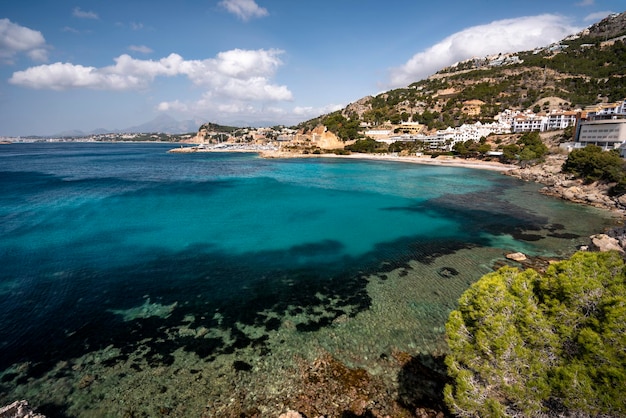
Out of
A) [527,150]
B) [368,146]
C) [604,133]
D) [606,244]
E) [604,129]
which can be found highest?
[604,129]

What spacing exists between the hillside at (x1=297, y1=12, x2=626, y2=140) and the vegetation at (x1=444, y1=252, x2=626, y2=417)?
104m

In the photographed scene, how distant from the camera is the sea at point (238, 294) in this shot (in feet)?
29.6

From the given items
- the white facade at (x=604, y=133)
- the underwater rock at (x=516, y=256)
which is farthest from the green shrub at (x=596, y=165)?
the underwater rock at (x=516, y=256)

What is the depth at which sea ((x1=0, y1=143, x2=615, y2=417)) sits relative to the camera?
9008mm

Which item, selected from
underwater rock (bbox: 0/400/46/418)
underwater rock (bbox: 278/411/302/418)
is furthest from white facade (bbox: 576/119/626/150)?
underwater rock (bbox: 0/400/46/418)

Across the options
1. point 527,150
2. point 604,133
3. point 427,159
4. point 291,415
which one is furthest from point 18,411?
point 427,159

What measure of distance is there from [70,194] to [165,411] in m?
42.9

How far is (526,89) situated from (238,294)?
13365 centimetres

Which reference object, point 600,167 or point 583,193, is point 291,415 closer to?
point 583,193

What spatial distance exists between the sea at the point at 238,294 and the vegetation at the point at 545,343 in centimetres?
335

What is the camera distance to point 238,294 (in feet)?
47.8

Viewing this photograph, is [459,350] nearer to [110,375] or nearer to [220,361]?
[220,361]

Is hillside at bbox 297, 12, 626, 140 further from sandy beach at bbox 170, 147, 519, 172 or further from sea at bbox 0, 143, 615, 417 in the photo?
sea at bbox 0, 143, 615, 417

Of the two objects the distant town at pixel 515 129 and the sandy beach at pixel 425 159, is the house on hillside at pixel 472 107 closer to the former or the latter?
the distant town at pixel 515 129
